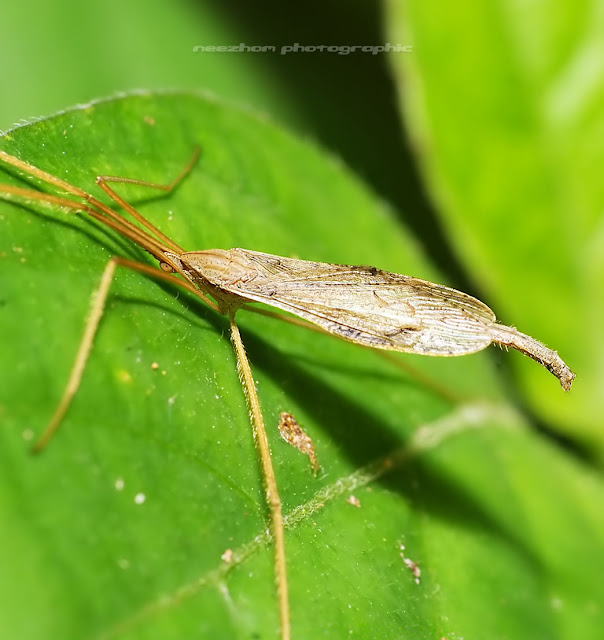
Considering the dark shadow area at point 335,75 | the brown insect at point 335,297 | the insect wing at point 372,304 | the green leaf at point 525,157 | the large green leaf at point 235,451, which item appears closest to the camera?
the large green leaf at point 235,451

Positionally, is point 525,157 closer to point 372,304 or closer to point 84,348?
point 372,304

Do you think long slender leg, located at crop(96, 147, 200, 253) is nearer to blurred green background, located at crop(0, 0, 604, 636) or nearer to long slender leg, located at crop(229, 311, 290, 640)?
long slender leg, located at crop(229, 311, 290, 640)

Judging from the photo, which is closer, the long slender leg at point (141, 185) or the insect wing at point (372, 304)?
the long slender leg at point (141, 185)

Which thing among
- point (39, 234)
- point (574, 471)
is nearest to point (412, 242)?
point (574, 471)

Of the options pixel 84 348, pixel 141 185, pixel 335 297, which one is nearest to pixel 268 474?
pixel 84 348

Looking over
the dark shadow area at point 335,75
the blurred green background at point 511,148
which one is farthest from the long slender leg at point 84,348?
the dark shadow area at point 335,75

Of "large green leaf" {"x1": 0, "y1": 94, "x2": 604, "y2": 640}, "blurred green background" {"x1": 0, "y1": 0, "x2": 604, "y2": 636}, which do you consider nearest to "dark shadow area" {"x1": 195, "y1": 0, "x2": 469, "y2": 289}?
"blurred green background" {"x1": 0, "y1": 0, "x2": 604, "y2": 636}

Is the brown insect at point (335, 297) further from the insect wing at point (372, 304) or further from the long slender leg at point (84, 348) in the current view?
the long slender leg at point (84, 348)

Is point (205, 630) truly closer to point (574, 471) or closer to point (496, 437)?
point (496, 437)
